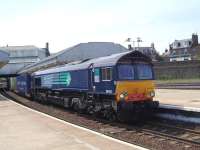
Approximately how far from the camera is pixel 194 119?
16.5 m

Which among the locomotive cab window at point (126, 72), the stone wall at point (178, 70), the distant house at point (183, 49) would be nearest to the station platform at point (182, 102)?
the locomotive cab window at point (126, 72)

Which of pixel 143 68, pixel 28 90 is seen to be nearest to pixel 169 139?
pixel 143 68

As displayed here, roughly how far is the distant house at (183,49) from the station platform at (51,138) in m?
104

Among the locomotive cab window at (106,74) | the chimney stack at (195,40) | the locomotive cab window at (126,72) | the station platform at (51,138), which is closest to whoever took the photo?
the station platform at (51,138)

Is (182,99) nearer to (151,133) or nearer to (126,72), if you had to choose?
(126,72)

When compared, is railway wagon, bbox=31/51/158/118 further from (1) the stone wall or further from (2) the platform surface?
(1) the stone wall

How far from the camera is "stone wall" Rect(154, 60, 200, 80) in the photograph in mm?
71188

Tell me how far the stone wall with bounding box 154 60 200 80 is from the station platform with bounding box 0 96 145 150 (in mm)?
55461

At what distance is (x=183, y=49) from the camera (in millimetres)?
132250

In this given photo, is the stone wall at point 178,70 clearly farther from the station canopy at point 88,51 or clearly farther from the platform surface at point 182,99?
the platform surface at point 182,99

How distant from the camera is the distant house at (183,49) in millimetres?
121312

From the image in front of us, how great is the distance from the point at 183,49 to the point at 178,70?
5932 centimetres

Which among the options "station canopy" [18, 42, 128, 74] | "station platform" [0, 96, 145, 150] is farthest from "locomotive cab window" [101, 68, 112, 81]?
"station canopy" [18, 42, 128, 74]

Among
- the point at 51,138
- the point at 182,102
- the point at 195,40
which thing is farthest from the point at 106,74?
the point at 195,40
